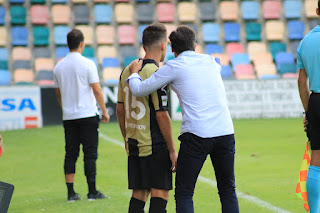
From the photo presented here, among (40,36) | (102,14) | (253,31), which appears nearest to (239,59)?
(253,31)

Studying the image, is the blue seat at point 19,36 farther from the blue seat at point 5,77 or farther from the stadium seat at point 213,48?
the stadium seat at point 213,48

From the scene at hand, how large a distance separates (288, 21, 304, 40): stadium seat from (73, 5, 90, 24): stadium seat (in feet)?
25.5

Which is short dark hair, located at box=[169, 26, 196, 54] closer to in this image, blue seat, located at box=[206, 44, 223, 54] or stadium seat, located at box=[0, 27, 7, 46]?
stadium seat, located at box=[0, 27, 7, 46]

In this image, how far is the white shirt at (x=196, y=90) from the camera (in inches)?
159

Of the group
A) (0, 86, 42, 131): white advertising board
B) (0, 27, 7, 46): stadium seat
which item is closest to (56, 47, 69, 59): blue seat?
→ (0, 27, 7, 46): stadium seat

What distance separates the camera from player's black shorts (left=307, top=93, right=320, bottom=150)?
4.52m

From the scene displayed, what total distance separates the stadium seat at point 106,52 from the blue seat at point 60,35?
129cm

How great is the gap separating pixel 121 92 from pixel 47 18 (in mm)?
16915

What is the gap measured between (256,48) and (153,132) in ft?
57.5

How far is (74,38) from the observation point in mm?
6457

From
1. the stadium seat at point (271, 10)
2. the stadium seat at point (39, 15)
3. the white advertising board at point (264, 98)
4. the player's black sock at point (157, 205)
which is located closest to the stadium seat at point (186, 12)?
the stadium seat at point (271, 10)

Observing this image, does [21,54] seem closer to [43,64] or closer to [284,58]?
[43,64]

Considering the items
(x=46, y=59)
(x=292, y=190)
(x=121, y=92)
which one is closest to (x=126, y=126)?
(x=121, y=92)

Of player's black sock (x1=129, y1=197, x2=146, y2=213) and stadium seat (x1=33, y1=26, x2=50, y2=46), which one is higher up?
stadium seat (x1=33, y1=26, x2=50, y2=46)
